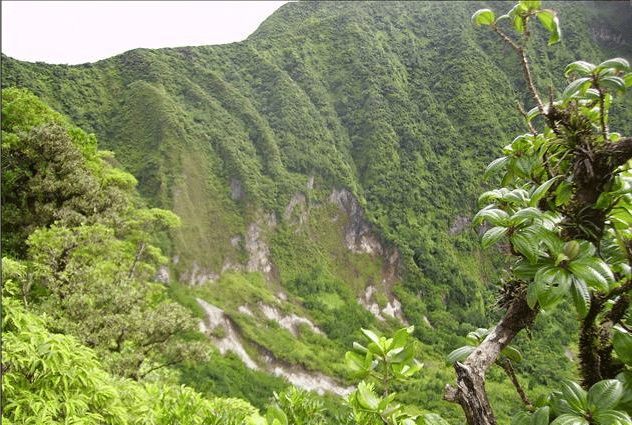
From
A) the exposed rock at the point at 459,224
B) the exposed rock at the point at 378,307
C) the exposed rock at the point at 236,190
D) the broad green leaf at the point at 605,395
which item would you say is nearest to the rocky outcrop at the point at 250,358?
the exposed rock at the point at 378,307

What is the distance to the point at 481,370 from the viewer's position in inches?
46.2

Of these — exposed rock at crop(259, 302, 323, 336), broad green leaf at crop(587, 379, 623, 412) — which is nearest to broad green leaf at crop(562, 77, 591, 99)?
broad green leaf at crop(587, 379, 623, 412)

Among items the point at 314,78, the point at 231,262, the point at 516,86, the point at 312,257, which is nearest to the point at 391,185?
the point at 312,257

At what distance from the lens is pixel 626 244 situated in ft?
3.89

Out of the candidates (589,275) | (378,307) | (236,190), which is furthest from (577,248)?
(236,190)

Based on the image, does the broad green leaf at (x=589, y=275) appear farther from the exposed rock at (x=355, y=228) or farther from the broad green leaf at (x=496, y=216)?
the exposed rock at (x=355, y=228)

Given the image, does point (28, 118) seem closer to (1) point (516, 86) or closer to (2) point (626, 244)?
(2) point (626, 244)

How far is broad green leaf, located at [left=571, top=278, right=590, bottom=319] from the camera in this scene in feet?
3.64

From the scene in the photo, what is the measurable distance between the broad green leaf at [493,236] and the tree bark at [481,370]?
0.20 metres

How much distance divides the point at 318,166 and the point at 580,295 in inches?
1935

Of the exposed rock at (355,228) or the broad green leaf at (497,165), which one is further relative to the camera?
the exposed rock at (355,228)

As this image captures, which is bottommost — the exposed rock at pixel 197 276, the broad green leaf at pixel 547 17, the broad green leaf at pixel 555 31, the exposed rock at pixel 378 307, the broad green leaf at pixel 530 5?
the exposed rock at pixel 378 307

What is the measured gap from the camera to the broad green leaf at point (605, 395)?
1.09m

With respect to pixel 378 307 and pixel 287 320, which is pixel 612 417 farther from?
pixel 378 307
